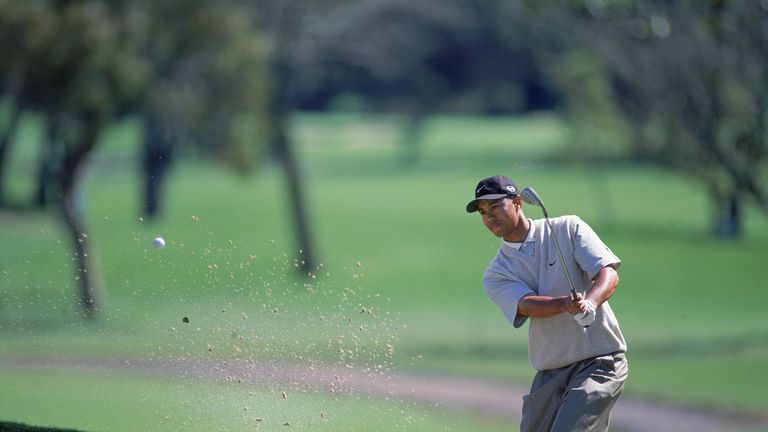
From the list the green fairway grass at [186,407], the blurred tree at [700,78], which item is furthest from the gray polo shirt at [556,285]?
the blurred tree at [700,78]

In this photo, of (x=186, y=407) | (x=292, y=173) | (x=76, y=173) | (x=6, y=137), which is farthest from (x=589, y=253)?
(x=292, y=173)

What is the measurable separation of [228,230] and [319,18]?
6.97 m

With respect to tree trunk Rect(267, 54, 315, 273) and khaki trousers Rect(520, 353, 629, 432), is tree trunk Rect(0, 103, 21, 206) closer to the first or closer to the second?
tree trunk Rect(267, 54, 315, 273)

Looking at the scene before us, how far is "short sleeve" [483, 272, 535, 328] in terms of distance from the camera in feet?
19.5

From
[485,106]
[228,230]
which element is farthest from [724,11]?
[485,106]

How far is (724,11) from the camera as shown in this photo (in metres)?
13.1

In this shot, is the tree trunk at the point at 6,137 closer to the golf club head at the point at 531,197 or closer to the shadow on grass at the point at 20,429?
the shadow on grass at the point at 20,429

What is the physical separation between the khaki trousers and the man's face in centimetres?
64

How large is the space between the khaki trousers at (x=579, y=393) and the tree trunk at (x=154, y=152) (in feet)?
72.7

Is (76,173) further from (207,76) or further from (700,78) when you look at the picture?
(700,78)

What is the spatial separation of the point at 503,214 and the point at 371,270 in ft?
94.2

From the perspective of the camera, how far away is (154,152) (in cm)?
2959

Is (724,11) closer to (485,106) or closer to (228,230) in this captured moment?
(228,230)

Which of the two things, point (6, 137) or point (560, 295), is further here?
point (6, 137)
